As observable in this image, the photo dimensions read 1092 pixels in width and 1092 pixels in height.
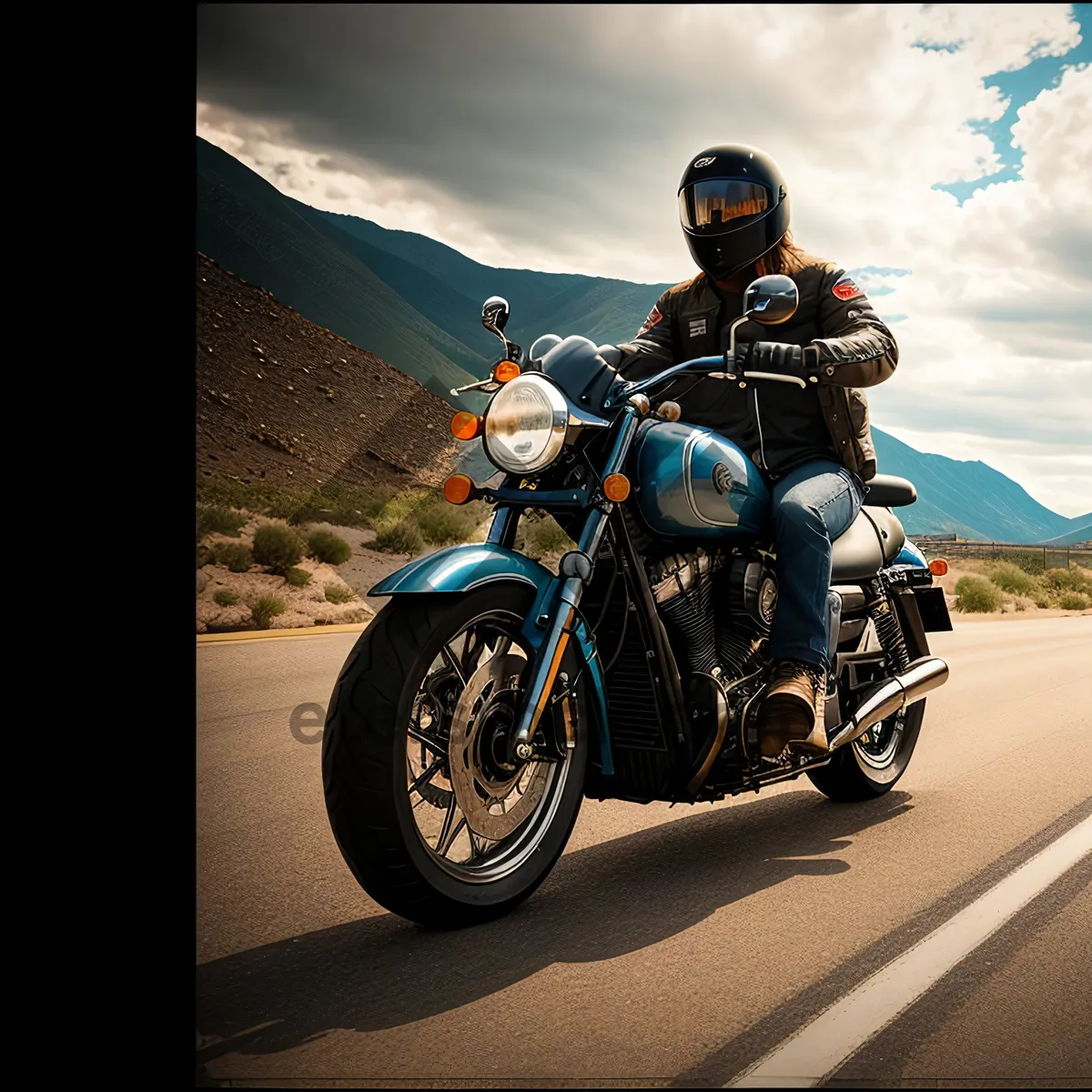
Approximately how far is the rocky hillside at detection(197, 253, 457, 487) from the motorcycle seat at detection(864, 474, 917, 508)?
37.3m

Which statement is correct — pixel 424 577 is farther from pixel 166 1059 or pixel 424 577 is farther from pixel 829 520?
pixel 829 520

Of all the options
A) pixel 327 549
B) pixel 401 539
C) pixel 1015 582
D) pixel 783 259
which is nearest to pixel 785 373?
pixel 783 259

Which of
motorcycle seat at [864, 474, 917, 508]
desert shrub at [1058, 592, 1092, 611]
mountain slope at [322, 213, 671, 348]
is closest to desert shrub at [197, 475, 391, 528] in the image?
mountain slope at [322, 213, 671, 348]

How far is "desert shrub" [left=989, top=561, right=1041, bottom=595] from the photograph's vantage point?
36.0m

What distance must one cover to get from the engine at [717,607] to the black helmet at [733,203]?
113 centimetres

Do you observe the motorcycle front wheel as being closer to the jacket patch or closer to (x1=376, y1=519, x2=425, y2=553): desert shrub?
the jacket patch

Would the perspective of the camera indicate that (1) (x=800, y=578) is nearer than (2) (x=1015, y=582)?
Yes

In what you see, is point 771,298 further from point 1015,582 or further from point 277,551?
point 1015,582

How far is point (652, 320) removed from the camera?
4879 mm

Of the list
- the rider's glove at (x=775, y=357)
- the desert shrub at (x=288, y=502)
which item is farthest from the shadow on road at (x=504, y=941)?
the desert shrub at (x=288, y=502)

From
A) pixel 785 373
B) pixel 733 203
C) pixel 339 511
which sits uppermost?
pixel 339 511

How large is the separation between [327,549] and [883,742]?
13731 millimetres

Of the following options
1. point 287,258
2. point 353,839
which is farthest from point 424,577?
point 287,258

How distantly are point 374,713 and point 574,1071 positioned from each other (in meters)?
1.06
